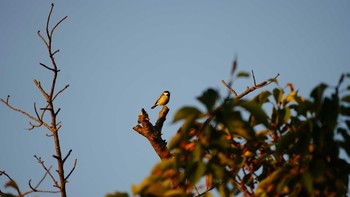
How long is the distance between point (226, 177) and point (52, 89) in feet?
5.84

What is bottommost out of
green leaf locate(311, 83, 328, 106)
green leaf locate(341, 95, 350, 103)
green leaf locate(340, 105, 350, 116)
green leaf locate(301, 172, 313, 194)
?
green leaf locate(301, 172, 313, 194)

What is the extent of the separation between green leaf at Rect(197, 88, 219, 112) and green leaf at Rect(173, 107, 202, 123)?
0.06 m

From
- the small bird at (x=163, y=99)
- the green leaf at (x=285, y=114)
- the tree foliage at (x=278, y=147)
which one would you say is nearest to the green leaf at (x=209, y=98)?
the tree foliage at (x=278, y=147)

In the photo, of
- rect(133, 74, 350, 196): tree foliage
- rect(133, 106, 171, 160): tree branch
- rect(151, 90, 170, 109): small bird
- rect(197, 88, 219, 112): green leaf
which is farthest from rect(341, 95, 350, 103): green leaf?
rect(151, 90, 170, 109): small bird

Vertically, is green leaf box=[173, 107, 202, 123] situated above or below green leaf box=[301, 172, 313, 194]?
above

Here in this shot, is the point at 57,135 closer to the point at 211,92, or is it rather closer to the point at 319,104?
the point at 211,92

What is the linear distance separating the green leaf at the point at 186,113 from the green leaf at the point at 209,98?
0.06m

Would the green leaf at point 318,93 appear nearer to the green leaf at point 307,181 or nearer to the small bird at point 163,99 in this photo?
the green leaf at point 307,181

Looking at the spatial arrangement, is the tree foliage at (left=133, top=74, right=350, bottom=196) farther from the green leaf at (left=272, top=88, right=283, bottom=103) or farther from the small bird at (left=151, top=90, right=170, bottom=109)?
the small bird at (left=151, top=90, right=170, bottom=109)

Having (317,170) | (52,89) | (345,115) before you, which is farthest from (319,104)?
(52,89)

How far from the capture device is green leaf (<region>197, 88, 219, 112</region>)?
4.83 feet

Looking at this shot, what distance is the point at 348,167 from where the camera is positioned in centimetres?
173

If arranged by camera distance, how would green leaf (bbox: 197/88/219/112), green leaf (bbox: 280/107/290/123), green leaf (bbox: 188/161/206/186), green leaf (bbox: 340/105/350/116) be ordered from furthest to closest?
1. green leaf (bbox: 280/107/290/123)
2. green leaf (bbox: 340/105/350/116)
3. green leaf (bbox: 188/161/206/186)
4. green leaf (bbox: 197/88/219/112)

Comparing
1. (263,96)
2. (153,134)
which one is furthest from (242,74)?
(153,134)
